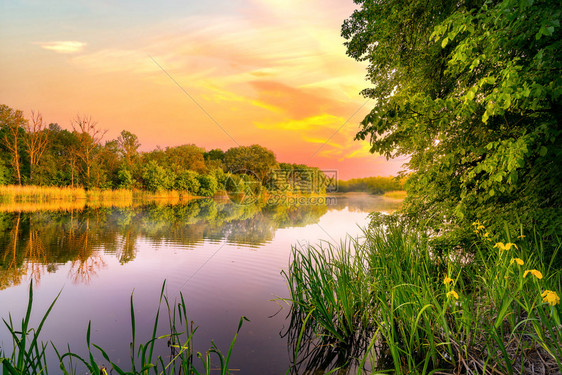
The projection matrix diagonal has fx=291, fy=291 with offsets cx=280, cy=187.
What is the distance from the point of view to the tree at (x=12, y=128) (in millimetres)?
38219

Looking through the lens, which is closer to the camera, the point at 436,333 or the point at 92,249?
the point at 436,333

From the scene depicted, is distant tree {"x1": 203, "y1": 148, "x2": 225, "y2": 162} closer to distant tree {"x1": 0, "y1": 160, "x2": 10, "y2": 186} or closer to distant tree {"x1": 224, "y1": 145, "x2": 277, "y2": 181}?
distant tree {"x1": 224, "y1": 145, "x2": 277, "y2": 181}

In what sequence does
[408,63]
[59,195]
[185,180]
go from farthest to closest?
[185,180] < [59,195] < [408,63]

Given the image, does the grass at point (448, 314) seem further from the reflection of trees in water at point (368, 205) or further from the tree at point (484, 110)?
the reflection of trees in water at point (368, 205)

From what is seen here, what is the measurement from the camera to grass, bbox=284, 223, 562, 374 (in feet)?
8.68

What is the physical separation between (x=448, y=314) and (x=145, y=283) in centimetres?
640

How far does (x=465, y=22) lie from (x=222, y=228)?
47.5 feet

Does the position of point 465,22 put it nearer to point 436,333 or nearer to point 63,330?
point 436,333

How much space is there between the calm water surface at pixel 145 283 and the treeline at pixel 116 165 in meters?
31.2

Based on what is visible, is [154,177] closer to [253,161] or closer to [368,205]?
[253,161]

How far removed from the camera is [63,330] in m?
4.58

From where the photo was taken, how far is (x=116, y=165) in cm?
4647

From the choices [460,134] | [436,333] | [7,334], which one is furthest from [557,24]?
[7,334]

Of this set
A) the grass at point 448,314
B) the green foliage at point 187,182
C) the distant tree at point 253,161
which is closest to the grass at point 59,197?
the green foliage at point 187,182
